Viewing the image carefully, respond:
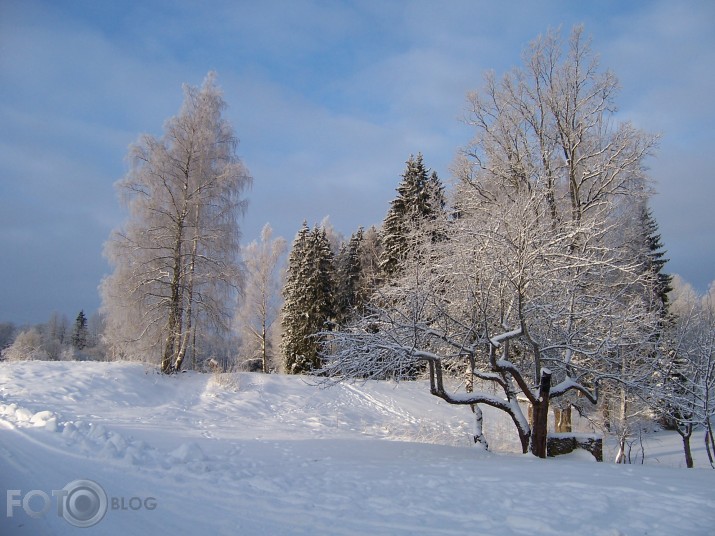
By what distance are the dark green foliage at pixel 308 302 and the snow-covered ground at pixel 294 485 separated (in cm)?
1534

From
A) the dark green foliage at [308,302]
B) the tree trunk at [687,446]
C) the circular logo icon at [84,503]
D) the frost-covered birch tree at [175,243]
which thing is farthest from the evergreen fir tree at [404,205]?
the circular logo icon at [84,503]

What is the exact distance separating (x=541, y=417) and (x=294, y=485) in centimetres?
564

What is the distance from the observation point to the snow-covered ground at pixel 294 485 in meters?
4.28

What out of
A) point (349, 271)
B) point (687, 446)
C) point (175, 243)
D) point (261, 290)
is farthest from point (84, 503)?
point (349, 271)

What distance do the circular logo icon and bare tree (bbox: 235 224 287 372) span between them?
2373 cm

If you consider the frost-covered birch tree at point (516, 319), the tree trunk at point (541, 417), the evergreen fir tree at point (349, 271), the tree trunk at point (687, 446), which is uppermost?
the evergreen fir tree at point (349, 271)

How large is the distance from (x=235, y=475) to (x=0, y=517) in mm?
2543

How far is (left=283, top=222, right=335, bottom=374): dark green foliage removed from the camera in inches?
1046

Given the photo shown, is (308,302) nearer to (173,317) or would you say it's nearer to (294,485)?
(173,317)

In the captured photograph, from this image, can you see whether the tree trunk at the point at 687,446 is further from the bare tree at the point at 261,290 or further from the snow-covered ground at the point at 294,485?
the bare tree at the point at 261,290

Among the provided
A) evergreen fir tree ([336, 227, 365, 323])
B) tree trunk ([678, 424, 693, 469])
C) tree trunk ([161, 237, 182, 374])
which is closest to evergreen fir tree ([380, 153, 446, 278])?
evergreen fir tree ([336, 227, 365, 323])

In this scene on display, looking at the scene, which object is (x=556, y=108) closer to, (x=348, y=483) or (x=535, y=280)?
(x=535, y=280)

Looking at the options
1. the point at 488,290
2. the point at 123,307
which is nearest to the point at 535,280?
the point at 488,290

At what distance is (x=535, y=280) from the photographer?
882cm
